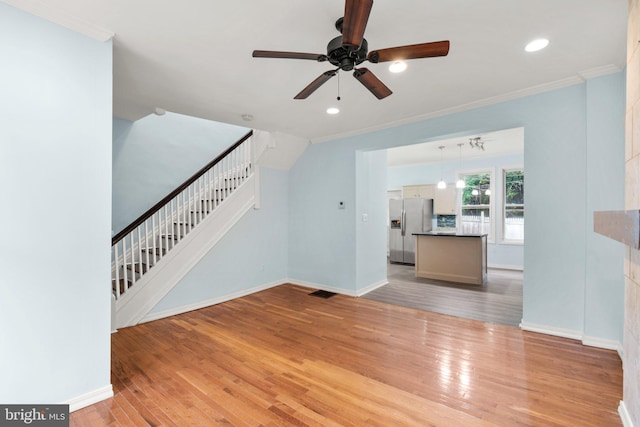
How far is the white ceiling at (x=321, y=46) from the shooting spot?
188 centimetres

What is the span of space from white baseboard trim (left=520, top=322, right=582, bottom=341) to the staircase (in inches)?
163

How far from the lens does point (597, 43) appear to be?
229 centimetres

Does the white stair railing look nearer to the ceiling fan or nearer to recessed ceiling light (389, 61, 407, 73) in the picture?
the ceiling fan

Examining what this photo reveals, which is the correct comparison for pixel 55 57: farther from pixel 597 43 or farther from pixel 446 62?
pixel 597 43

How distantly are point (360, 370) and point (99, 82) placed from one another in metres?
3.05

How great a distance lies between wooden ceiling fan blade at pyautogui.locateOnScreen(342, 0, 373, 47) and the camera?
1.38 meters

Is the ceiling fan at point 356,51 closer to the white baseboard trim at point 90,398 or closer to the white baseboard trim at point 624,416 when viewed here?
the white baseboard trim at point 624,416

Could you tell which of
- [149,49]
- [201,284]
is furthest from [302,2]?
[201,284]

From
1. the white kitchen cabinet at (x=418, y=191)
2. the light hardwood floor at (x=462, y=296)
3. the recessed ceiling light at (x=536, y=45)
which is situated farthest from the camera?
the white kitchen cabinet at (x=418, y=191)

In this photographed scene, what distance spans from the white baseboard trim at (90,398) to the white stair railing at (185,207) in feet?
5.57

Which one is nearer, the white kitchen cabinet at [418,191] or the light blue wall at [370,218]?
the light blue wall at [370,218]

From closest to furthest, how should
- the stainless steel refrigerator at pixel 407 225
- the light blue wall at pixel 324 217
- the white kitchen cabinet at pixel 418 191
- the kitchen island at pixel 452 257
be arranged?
1. the light blue wall at pixel 324 217
2. the kitchen island at pixel 452 257
3. the stainless steel refrigerator at pixel 407 225
4. the white kitchen cabinet at pixel 418 191

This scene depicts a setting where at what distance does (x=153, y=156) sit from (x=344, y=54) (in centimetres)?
417

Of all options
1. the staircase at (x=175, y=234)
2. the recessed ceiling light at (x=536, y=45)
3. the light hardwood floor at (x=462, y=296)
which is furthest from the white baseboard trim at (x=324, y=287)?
the recessed ceiling light at (x=536, y=45)
